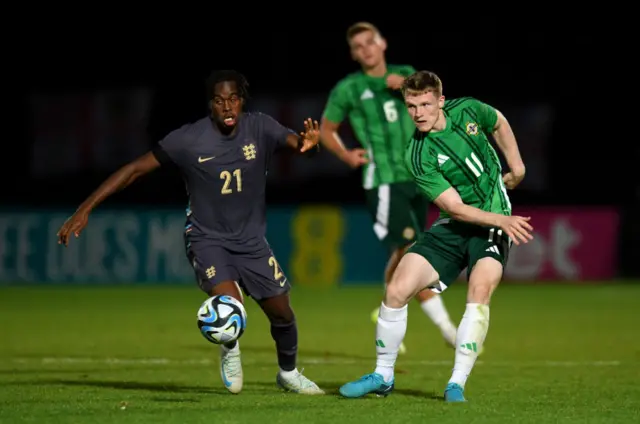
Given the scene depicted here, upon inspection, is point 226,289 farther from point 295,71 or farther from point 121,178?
point 295,71

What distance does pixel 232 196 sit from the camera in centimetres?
787

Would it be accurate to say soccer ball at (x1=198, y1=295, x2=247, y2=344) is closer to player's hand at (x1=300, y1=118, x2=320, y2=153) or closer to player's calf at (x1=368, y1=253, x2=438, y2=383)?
player's calf at (x1=368, y1=253, x2=438, y2=383)

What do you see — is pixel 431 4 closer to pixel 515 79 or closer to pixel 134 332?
pixel 515 79

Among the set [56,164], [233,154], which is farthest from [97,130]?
[233,154]

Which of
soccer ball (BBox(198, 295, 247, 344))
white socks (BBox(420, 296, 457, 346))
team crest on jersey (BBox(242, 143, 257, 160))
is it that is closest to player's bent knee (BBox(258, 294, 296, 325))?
soccer ball (BBox(198, 295, 247, 344))

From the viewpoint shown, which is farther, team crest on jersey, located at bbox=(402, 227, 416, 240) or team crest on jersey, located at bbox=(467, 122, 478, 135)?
team crest on jersey, located at bbox=(402, 227, 416, 240)

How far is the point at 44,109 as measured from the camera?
2098cm

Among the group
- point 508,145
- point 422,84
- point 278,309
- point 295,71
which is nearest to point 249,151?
point 278,309

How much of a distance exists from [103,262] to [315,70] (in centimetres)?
551

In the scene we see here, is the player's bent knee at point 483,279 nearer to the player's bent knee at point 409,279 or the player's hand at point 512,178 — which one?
the player's bent knee at point 409,279

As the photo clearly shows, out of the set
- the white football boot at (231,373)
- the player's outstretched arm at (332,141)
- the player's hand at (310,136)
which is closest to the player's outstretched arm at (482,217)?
the player's hand at (310,136)

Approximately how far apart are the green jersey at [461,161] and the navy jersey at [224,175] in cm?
94

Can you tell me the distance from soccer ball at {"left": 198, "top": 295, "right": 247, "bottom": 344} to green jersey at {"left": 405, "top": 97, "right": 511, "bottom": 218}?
4.06 feet

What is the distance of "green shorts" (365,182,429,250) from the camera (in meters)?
10.3
